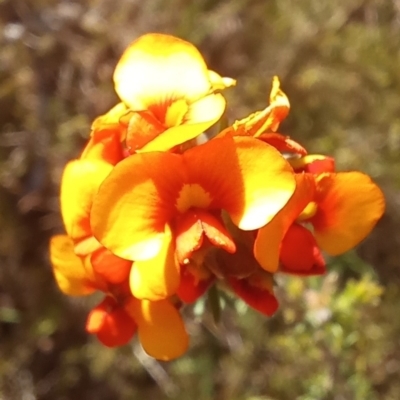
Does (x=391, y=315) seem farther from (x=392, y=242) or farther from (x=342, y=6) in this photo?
(x=342, y=6)

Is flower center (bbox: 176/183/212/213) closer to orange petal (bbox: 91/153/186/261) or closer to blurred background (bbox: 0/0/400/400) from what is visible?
orange petal (bbox: 91/153/186/261)

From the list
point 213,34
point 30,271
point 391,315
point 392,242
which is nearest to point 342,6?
point 213,34

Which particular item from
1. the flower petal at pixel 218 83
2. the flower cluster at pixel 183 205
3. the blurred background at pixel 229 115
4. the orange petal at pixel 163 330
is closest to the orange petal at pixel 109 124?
the flower cluster at pixel 183 205

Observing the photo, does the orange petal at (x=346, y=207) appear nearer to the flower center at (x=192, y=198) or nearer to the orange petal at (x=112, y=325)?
the flower center at (x=192, y=198)

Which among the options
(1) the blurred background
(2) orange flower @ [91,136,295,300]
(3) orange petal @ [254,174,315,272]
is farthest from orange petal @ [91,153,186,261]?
(1) the blurred background

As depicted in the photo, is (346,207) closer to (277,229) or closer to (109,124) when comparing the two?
(277,229)

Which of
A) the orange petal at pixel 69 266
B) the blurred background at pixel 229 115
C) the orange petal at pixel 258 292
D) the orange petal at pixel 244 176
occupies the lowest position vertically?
the blurred background at pixel 229 115
